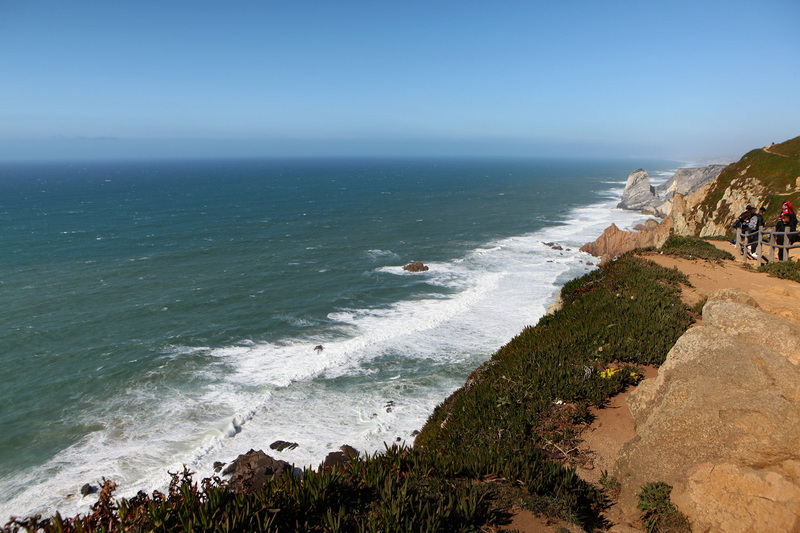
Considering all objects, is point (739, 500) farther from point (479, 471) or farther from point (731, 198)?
point (731, 198)

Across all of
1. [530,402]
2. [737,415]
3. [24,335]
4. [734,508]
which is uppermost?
[737,415]

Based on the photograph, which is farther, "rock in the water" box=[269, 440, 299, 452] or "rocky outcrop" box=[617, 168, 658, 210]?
"rocky outcrop" box=[617, 168, 658, 210]

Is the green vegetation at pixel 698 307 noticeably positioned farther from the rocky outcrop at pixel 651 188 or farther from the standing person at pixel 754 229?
the rocky outcrop at pixel 651 188

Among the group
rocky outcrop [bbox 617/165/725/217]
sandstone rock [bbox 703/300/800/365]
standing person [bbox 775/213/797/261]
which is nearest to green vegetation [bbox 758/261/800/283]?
standing person [bbox 775/213/797/261]

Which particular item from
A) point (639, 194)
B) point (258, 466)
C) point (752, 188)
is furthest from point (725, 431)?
point (639, 194)

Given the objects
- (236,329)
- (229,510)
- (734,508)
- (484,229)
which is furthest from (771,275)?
(484,229)

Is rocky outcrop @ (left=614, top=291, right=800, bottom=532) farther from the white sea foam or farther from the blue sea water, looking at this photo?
the white sea foam

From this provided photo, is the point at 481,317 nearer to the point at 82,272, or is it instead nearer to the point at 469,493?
the point at 469,493
